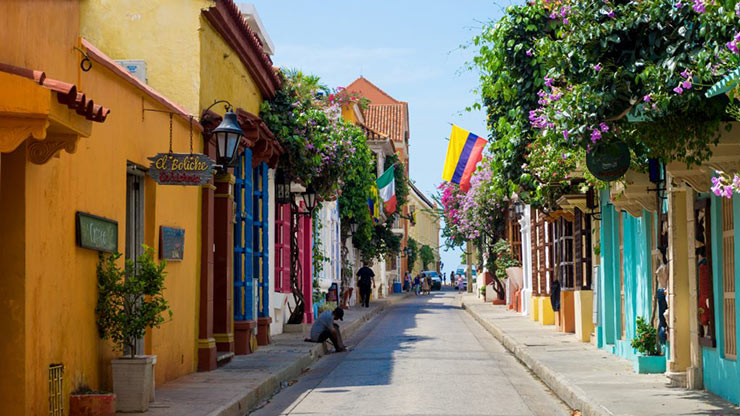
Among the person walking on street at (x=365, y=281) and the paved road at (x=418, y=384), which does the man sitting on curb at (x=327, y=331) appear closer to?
the paved road at (x=418, y=384)

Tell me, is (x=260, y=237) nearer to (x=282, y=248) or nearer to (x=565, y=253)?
(x=282, y=248)

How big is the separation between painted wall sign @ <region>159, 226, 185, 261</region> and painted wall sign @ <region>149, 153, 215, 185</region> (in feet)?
4.82

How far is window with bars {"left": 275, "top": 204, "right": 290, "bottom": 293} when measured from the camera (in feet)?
82.4

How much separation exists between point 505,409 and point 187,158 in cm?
452

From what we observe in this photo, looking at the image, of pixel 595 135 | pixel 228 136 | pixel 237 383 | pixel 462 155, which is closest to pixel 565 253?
→ pixel 462 155

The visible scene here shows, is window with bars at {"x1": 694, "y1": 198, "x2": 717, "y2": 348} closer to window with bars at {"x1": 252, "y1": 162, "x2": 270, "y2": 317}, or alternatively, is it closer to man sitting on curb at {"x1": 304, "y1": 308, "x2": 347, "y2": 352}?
man sitting on curb at {"x1": 304, "y1": 308, "x2": 347, "y2": 352}

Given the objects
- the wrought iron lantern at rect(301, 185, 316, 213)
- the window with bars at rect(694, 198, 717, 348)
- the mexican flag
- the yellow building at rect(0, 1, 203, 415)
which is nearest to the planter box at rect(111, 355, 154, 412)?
the yellow building at rect(0, 1, 203, 415)

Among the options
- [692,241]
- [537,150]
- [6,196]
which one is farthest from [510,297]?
[6,196]

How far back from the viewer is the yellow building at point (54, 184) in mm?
8062

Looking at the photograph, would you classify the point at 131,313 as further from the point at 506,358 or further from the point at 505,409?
the point at 506,358

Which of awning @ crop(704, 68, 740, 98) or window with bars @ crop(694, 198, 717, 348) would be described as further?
window with bars @ crop(694, 198, 717, 348)

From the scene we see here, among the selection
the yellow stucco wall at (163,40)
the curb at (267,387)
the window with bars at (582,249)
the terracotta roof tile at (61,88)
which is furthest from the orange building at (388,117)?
the terracotta roof tile at (61,88)

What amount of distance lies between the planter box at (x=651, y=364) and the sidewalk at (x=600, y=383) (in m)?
0.17

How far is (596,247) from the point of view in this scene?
65.6ft
